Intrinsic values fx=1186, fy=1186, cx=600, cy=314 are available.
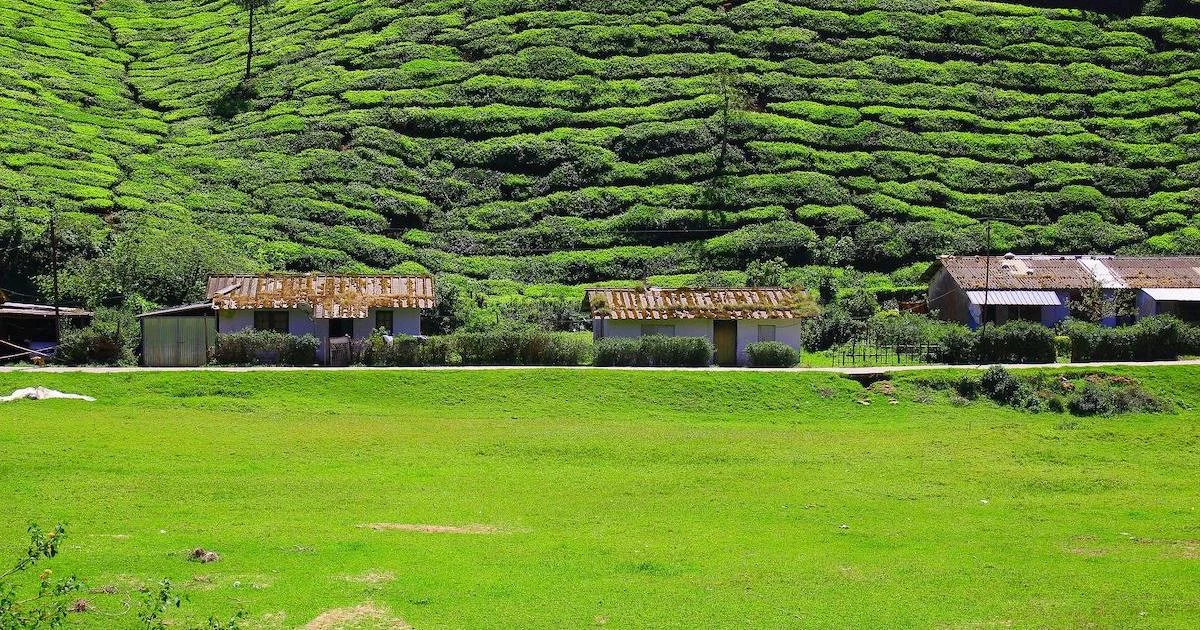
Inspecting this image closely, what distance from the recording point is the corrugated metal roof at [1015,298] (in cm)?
6544

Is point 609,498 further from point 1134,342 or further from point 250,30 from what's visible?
point 250,30

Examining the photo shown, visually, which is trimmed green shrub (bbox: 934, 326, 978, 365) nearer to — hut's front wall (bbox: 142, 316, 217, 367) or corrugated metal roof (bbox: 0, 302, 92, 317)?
hut's front wall (bbox: 142, 316, 217, 367)

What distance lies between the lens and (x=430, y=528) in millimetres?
25391

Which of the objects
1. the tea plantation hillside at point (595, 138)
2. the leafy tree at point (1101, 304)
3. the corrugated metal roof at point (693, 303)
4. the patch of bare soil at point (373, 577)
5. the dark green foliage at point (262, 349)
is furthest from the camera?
the tea plantation hillside at point (595, 138)

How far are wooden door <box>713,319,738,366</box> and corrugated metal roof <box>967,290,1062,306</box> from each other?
17.2m

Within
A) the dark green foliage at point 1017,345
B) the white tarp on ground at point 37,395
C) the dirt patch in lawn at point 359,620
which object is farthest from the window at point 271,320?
the dirt patch in lawn at point 359,620

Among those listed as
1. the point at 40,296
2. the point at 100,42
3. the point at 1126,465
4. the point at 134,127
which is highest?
→ the point at 100,42

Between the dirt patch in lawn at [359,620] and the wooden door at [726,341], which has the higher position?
the wooden door at [726,341]

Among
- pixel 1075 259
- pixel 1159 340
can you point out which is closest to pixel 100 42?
pixel 1075 259

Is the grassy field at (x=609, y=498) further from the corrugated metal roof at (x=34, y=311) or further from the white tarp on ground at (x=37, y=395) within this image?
the corrugated metal roof at (x=34, y=311)

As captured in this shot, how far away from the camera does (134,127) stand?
109000 millimetres

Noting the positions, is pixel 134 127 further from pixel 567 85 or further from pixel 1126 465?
pixel 1126 465

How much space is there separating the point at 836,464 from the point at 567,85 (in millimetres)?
79611

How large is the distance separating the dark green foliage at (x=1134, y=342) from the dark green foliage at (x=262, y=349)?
34913mm
